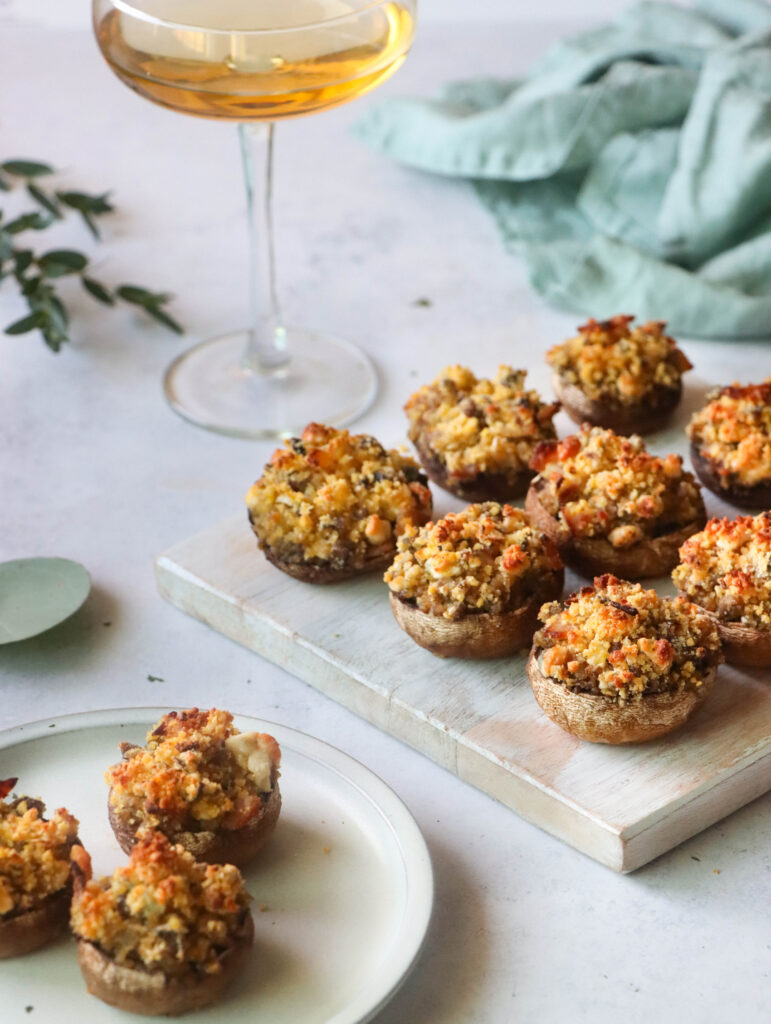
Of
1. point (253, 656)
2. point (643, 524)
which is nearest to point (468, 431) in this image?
point (643, 524)

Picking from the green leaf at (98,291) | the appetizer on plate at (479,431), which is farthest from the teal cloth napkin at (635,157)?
the green leaf at (98,291)

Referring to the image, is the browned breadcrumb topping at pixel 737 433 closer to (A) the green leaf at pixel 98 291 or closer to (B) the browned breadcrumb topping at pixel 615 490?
(B) the browned breadcrumb topping at pixel 615 490

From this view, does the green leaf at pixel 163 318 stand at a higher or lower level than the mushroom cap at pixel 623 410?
lower

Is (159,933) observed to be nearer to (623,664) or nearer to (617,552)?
(623,664)

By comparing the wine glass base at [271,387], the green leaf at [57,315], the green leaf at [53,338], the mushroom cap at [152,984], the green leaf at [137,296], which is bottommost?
the wine glass base at [271,387]

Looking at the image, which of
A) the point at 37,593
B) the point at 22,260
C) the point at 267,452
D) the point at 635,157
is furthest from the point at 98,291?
the point at 635,157

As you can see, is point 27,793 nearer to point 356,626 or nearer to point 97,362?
point 356,626
